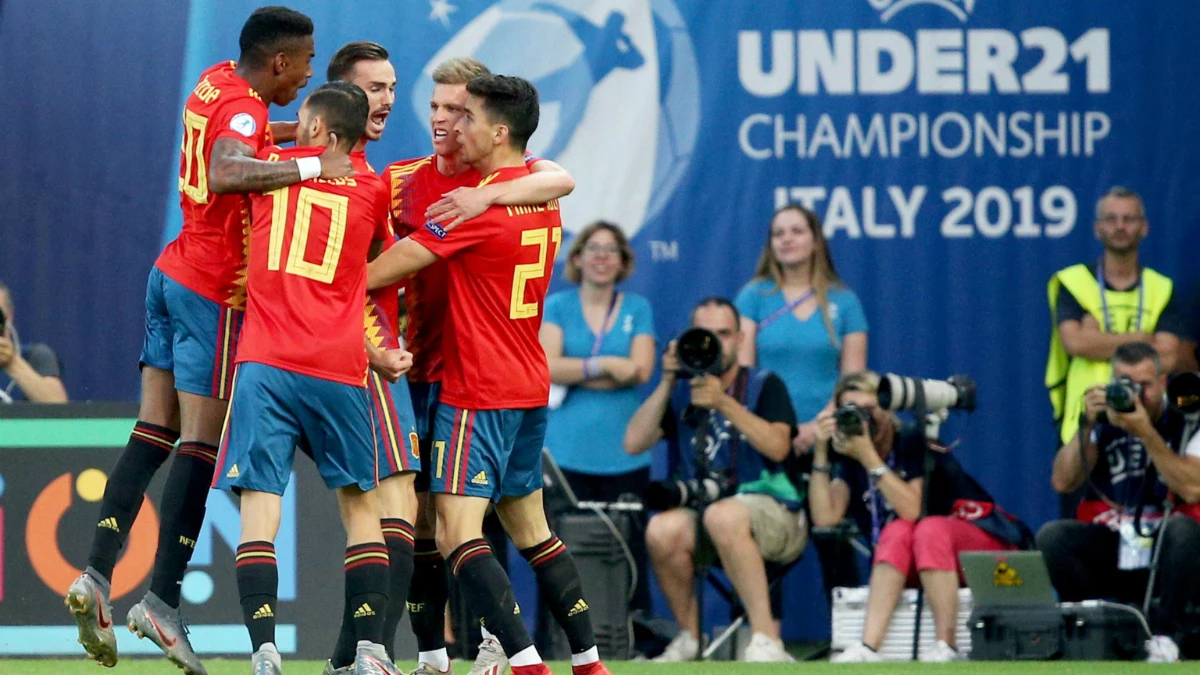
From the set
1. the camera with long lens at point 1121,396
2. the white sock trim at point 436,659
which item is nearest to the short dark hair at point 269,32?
the white sock trim at point 436,659

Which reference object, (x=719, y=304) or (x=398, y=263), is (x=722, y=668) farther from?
(x=398, y=263)

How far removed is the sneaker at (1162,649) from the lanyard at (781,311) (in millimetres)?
2252

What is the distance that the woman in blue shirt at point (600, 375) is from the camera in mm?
8750

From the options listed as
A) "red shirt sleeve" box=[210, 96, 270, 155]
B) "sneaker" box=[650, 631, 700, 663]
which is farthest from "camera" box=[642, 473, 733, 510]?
"red shirt sleeve" box=[210, 96, 270, 155]

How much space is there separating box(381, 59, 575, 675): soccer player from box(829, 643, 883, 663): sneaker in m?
2.19

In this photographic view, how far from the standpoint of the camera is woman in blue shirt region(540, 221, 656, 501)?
8.75m

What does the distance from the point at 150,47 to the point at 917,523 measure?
430 centimetres

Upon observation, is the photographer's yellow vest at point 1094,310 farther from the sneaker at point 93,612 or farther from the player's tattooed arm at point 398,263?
the sneaker at point 93,612

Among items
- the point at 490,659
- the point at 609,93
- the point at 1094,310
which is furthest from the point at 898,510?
the point at 490,659

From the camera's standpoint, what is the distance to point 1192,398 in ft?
26.1

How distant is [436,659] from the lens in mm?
5977

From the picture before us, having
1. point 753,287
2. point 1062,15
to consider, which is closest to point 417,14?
point 753,287

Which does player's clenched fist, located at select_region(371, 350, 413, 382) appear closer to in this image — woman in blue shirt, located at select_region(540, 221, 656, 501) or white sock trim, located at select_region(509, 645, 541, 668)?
white sock trim, located at select_region(509, 645, 541, 668)

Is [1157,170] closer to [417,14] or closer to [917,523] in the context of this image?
[917,523]
